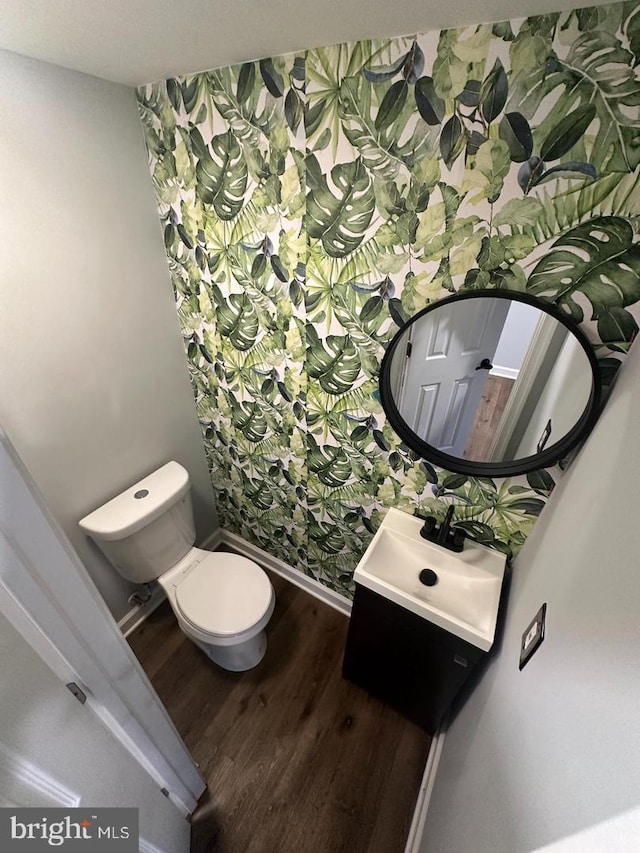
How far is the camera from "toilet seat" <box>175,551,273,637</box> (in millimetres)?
1373

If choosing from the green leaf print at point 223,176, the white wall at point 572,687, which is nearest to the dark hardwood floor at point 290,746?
the white wall at point 572,687

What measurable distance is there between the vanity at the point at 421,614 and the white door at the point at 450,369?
0.41 m

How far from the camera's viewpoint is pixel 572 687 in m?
0.54

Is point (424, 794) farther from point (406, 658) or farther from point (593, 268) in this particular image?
point (593, 268)

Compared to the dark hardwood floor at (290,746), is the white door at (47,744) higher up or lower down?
higher up

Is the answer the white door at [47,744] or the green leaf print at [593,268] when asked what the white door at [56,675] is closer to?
the white door at [47,744]

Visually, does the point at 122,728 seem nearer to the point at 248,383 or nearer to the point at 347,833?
the point at 347,833

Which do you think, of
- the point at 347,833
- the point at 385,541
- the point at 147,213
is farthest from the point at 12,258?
the point at 347,833

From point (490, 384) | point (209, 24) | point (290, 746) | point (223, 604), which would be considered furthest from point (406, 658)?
point (209, 24)

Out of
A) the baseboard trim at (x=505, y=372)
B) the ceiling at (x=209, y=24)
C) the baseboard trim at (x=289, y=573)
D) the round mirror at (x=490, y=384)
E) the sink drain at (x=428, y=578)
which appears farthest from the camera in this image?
the baseboard trim at (x=289, y=573)

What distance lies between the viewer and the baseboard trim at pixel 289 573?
6.07 ft

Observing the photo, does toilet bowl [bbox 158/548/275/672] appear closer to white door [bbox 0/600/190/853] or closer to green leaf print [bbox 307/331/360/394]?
white door [bbox 0/600/190/853]

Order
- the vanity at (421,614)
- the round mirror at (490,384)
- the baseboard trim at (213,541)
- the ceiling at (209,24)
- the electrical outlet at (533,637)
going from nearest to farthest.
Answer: the ceiling at (209,24) → the electrical outlet at (533,637) → the round mirror at (490,384) → the vanity at (421,614) → the baseboard trim at (213,541)

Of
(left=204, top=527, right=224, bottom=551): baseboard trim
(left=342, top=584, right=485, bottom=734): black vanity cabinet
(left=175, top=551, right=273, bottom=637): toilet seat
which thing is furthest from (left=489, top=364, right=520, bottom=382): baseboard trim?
(left=204, top=527, right=224, bottom=551): baseboard trim
